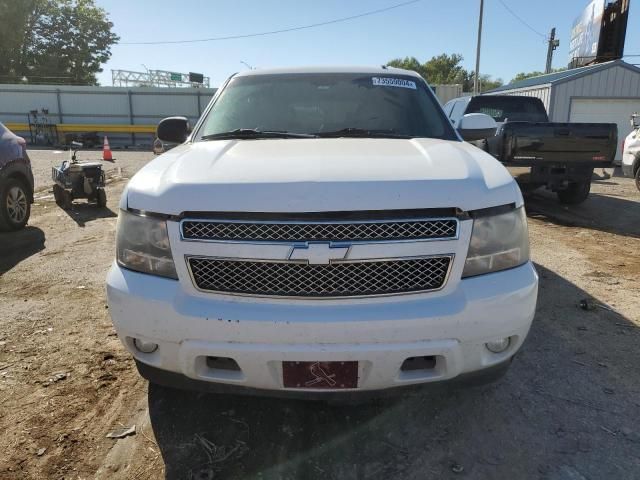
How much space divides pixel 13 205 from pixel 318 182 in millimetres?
6029

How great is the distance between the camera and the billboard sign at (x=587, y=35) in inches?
1016

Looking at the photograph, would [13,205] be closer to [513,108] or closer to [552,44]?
[513,108]

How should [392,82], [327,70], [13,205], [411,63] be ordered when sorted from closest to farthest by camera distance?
[392,82] → [327,70] → [13,205] → [411,63]

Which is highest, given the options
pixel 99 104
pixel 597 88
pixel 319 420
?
pixel 597 88

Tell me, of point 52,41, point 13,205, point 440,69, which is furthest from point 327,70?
point 440,69

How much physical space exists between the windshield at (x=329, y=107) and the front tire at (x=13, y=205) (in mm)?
4270

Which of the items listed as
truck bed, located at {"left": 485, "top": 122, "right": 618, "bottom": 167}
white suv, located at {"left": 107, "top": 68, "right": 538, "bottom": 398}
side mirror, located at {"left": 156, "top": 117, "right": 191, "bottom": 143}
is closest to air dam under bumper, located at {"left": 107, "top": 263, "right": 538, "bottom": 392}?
white suv, located at {"left": 107, "top": 68, "right": 538, "bottom": 398}

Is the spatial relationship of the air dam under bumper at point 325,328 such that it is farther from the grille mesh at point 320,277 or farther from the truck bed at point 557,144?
the truck bed at point 557,144

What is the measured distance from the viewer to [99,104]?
2706 centimetres

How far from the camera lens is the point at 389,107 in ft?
11.1

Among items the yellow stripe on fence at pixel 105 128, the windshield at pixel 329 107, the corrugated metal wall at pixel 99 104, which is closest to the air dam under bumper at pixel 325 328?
the windshield at pixel 329 107

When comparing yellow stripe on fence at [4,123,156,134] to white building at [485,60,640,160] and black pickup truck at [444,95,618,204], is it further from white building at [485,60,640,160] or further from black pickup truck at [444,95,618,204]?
black pickup truck at [444,95,618,204]

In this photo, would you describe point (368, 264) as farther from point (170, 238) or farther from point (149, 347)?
point (149, 347)

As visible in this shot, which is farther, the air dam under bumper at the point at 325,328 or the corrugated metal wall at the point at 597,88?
the corrugated metal wall at the point at 597,88
